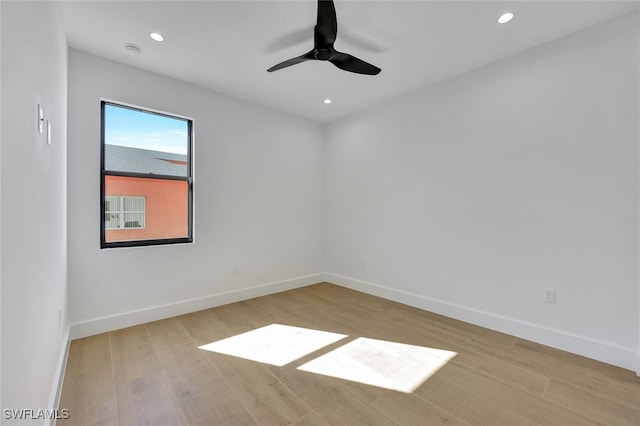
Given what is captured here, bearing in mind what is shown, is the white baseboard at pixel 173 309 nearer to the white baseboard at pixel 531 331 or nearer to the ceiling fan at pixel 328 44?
the white baseboard at pixel 531 331

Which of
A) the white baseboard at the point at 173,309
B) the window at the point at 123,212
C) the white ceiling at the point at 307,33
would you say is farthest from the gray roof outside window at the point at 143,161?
the white baseboard at the point at 173,309

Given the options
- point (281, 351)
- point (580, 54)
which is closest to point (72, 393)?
point (281, 351)

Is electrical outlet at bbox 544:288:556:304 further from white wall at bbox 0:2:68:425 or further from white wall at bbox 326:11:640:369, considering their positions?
white wall at bbox 0:2:68:425

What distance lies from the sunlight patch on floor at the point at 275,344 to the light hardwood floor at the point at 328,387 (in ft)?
0.26

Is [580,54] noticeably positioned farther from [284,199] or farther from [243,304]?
[243,304]

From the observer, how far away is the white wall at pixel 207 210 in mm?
2691

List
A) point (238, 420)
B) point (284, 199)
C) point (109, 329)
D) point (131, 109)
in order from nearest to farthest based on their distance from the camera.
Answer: point (238, 420) → point (109, 329) → point (131, 109) → point (284, 199)

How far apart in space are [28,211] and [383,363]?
2.43 metres

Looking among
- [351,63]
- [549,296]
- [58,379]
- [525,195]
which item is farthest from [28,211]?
[549,296]

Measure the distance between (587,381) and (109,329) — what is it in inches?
165

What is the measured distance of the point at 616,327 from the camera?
2.26 meters

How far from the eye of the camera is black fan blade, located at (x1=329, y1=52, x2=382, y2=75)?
2.26 metres

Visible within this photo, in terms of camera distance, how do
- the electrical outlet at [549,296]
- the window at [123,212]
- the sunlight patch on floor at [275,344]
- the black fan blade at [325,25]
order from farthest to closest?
1. the window at [123,212]
2. the electrical outlet at [549,296]
3. the sunlight patch on floor at [275,344]
4. the black fan blade at [325,25]

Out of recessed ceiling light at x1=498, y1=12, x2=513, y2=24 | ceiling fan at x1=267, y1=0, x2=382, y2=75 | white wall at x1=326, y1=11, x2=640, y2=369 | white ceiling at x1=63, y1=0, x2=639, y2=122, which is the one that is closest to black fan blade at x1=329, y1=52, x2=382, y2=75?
ceiling fan at x1=267, y1=0, x2=382, y2=75
